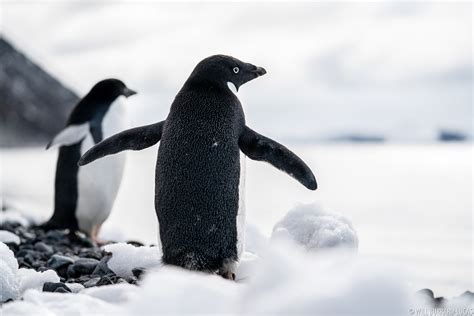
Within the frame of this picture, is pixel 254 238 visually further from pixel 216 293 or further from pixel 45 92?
→ pixel 45 92

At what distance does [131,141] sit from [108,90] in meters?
3.05

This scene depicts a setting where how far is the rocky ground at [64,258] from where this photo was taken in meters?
4.18

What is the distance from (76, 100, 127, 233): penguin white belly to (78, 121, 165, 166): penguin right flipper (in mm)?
2638

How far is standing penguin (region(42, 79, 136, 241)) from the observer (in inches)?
290

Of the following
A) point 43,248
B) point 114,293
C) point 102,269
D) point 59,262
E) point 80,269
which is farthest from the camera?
point 43,248

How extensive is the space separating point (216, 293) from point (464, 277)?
470 cm

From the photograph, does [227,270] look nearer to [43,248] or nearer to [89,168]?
[43,248]

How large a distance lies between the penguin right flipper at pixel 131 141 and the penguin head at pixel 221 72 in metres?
0.38

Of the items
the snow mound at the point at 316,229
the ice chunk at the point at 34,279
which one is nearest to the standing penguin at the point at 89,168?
the snow mound at the point at 316,229

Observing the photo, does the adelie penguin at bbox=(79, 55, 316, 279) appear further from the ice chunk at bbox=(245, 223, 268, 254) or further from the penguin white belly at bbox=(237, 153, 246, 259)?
the ice chunk at bbox=(245, 223, 268, 254)

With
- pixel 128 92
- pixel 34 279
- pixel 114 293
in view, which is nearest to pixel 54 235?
pixel 128 92

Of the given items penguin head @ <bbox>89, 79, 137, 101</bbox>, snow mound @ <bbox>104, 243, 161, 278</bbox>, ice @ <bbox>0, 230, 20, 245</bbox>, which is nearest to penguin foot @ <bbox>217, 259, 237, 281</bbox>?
snow mound @ <bbox>104, 243, 161, 278</bbox>

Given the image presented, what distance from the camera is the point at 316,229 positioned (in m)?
4.62

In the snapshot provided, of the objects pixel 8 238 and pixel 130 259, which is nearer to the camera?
pixel 130 259
